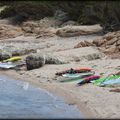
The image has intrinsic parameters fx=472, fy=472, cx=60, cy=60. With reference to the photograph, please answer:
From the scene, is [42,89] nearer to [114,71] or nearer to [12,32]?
[114,71]

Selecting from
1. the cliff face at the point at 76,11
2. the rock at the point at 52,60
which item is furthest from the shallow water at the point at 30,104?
the cliff face at the point at 76,11

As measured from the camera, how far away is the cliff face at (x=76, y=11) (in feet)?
91.9

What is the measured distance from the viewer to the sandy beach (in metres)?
11.5

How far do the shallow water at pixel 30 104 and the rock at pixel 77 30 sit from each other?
11.0 m

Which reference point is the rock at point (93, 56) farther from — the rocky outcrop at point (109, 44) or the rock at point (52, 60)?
the rock at point (52, 60)

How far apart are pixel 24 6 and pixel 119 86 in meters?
21.9

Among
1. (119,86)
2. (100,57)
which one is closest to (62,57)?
(100,57)

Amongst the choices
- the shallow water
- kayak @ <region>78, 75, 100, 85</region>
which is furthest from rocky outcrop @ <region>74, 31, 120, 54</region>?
the shallow water

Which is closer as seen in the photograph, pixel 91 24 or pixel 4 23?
pixel 91 24

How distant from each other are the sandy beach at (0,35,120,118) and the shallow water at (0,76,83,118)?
10.9 inches

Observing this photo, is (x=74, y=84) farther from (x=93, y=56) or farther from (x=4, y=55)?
(x=4, y=55)

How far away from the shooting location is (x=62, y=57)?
18.9 metres

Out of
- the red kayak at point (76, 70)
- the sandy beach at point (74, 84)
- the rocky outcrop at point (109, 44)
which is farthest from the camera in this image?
the rocky outcrop at point (109, 44)

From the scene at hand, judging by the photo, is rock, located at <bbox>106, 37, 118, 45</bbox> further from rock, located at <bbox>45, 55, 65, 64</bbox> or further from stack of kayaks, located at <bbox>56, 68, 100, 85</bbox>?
stack of kayaks, located at <bbox>56, 68, 100, 85</bbox>
